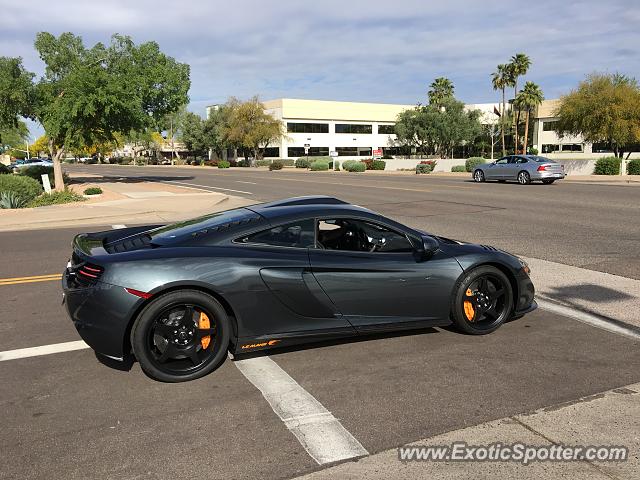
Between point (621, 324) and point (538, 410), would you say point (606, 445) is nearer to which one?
point (538, 410)

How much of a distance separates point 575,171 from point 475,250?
3644 cm

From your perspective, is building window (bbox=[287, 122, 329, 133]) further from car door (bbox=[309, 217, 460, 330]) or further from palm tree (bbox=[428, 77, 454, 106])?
car door (bbox=[309, 217, 460, 330])

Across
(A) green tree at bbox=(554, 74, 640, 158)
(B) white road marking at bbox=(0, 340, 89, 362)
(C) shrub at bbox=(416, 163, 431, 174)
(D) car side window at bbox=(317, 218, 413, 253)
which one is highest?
(A) green tree at bbox=(554, 74, 640, 158)

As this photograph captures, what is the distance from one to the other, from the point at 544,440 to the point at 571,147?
7805 cm

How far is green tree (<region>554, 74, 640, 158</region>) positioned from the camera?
39.6 m

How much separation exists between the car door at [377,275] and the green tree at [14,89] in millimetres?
29232

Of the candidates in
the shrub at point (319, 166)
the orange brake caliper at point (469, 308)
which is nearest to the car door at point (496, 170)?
the orange brake caliper at point (469, 308)

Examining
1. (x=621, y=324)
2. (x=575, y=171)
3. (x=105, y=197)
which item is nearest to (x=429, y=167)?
(x=575, y=171)

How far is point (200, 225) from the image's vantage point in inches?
187

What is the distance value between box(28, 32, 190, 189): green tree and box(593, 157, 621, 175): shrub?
27.1 metres

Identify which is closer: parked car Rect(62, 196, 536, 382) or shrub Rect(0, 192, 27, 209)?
parked car Rect(62, 196, 536, 382)

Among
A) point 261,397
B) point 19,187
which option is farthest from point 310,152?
point 261,397

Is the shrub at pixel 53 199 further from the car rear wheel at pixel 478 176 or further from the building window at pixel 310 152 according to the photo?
the building window at pixel 310 152

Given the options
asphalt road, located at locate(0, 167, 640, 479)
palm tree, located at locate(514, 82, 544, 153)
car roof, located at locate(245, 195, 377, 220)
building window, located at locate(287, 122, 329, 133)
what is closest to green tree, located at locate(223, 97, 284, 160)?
building window, located at locate(287, 122, 329, 133)
